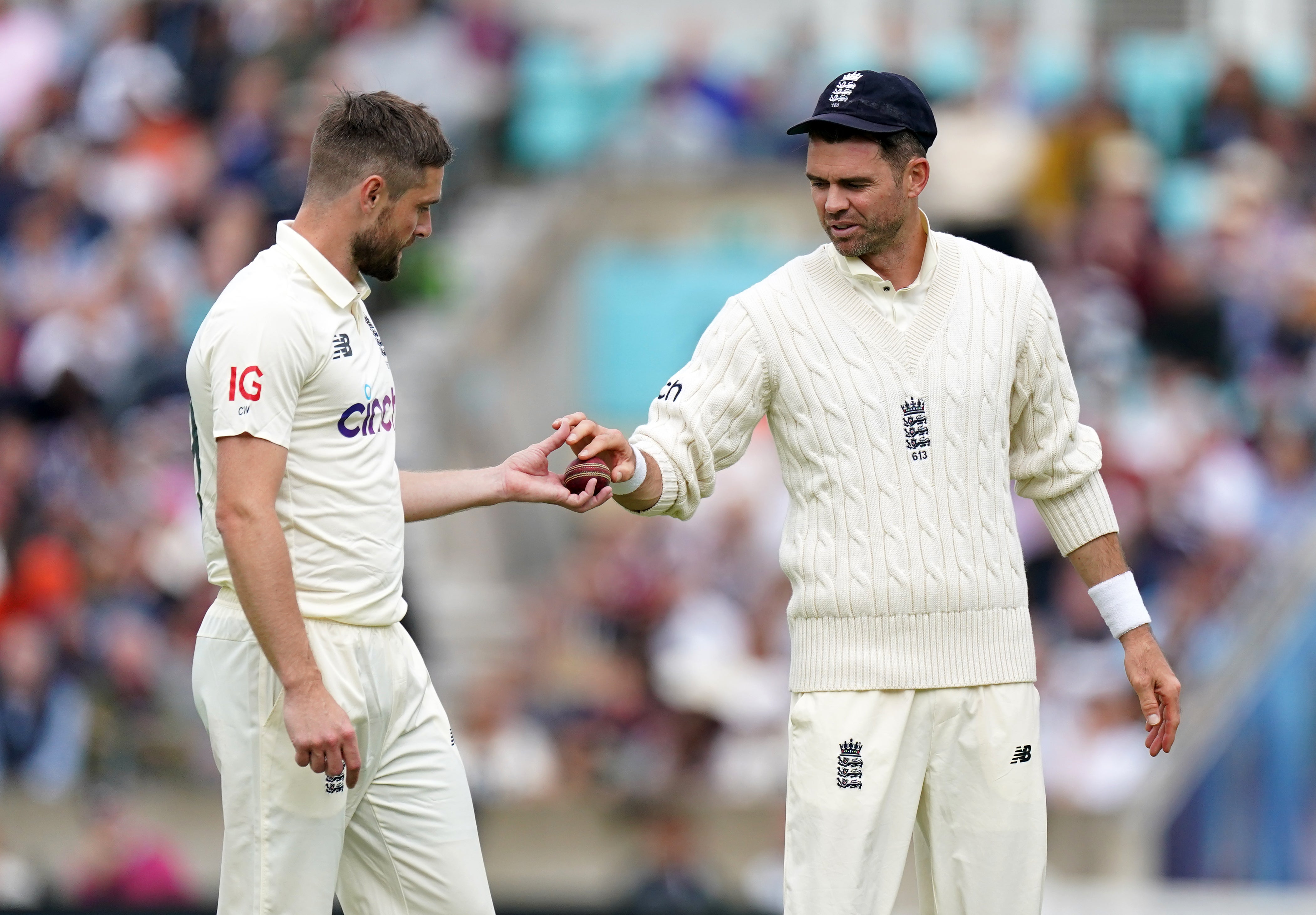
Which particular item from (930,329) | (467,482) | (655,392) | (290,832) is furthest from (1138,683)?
(655,392)

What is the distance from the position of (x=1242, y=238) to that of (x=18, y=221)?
7.46 meters

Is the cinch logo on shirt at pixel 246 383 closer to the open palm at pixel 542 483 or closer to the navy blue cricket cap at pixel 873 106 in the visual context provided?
the open palm at pixel 542 483

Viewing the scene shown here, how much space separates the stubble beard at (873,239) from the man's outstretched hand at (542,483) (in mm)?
716

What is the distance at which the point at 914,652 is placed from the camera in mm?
3977

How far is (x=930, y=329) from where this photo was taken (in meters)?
4.08

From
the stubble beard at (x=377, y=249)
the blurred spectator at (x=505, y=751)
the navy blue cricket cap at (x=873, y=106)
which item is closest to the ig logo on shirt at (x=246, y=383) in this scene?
the stubble beard at (x=377, y=249)

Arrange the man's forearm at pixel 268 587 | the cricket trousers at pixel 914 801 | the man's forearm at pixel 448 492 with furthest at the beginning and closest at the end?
1. the man's forearm at pixel 448 492
2. the cricket trousers at pixel 914 801
3. the man's forearm at pixel 268 587

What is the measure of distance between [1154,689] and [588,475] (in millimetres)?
1364

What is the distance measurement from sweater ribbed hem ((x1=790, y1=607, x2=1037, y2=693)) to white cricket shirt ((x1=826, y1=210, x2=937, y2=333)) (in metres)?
0.64

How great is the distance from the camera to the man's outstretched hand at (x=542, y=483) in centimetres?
411

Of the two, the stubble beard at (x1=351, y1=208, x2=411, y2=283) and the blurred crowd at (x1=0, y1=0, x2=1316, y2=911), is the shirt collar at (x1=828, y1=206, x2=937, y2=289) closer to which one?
the stubble beard at (x1=351, y1=208, x2=411, y2=283)

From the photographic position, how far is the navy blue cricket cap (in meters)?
3.95

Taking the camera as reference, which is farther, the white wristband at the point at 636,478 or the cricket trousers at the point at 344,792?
the white wristband at the point at 636,478

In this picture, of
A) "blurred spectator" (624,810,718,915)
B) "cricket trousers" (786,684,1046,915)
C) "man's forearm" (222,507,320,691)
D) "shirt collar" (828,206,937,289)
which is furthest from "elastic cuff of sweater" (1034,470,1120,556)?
"blurred spectator" (624,810,718,915)
